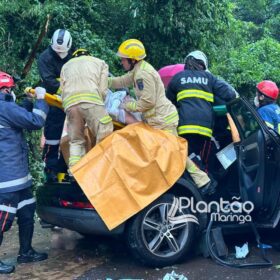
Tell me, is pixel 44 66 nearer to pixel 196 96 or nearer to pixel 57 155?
pixel 57 155

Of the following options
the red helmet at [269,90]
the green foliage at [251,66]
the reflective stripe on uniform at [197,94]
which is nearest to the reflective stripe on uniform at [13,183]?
the reflective stripe on uniform at [197,94]

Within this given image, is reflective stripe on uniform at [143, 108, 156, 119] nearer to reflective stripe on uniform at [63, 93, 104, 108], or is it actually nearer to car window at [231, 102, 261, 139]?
reflective stripe on uniform at [63, 93, 104, 108]

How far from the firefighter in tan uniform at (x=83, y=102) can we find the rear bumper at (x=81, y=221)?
481 millimetres

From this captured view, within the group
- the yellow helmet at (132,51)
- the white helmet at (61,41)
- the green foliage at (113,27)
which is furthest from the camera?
the green foliage at (113,27)

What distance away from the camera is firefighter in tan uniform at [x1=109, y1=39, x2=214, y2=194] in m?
5.07

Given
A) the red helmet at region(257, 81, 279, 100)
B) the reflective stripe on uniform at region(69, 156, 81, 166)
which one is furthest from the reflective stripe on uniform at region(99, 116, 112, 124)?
the red helmet at region(257, 81, 279, 100)

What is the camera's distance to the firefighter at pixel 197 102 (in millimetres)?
5363

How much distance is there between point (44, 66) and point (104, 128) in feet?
4.49

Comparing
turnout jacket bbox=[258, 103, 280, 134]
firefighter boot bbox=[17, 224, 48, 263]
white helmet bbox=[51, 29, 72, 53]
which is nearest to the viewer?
firefighter boot bbox=[17, 224, 48, 263]

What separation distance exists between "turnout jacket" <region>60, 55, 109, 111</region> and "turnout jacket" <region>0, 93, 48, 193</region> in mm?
337

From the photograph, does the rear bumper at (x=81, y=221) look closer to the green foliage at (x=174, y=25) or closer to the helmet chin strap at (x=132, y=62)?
the helmet chin strap at (x=132, y=62)

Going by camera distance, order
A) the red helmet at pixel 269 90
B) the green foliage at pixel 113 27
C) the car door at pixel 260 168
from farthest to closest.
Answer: the green foliage at pixel 113 27, the red helmet at pixel 269 90, the car door at pixel 260 168

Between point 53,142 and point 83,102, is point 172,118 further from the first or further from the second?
point 53,142

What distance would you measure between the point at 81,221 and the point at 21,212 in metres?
0.84
